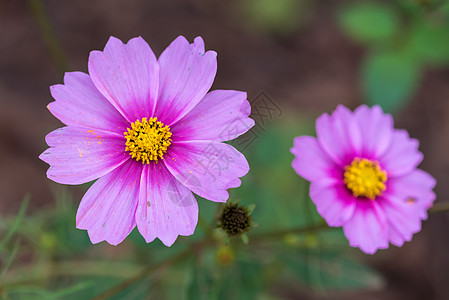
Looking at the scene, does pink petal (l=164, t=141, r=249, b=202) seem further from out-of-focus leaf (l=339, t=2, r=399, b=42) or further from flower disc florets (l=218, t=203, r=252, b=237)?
out-of-focus leaf (l=339, t=2, r=399, b=42)

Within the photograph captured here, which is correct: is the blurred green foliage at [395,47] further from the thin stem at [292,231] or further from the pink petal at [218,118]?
the pink petal at [218,118]

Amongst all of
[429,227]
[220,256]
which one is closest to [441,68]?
[429,227]

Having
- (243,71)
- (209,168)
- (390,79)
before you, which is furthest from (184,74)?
(243,71)

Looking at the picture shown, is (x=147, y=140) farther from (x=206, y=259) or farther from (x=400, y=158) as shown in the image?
(x=206, y=259)

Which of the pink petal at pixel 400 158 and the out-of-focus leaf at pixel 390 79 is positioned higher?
the out-of-focus leaf at pixel 390 79

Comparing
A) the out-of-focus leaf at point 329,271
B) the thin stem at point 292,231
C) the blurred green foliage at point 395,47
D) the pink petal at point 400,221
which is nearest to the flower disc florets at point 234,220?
the thin stem at point 292,231

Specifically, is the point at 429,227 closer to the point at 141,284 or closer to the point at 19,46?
the point at 141,284
